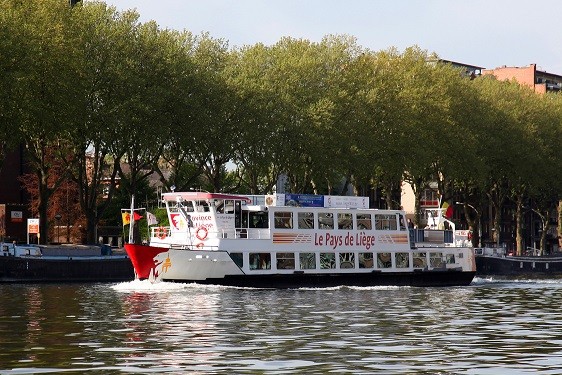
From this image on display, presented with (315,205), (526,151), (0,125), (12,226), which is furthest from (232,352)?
(526,151)

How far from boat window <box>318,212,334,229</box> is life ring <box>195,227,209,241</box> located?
8.15 metres

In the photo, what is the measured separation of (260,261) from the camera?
Result: 251ft

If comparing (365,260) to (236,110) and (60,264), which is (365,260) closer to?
(60,264)

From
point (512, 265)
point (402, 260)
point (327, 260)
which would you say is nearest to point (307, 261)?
point (327, 260)

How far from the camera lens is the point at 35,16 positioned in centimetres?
9006

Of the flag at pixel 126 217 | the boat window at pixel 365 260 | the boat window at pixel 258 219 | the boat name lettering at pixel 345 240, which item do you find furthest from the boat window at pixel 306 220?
the flag at pixel 126 217

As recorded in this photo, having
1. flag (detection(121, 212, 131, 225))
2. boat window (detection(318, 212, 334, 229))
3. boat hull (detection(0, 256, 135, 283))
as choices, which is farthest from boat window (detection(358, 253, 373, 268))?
boat hull (detection(0, 256, 135, 283))

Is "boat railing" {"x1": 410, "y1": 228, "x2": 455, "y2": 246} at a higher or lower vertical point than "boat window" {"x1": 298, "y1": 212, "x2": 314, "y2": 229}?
lower

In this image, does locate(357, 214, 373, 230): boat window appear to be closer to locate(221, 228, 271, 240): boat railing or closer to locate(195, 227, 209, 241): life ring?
locate(221, 228, 271, 240): boat railing

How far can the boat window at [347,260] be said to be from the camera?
81.1 metres

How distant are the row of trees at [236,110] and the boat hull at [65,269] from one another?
8122 mm

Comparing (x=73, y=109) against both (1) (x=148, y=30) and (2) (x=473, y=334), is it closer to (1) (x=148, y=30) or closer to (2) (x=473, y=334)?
(1) (x=148, y=30)

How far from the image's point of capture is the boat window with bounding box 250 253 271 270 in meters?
75.9

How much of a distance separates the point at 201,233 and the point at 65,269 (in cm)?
1629
